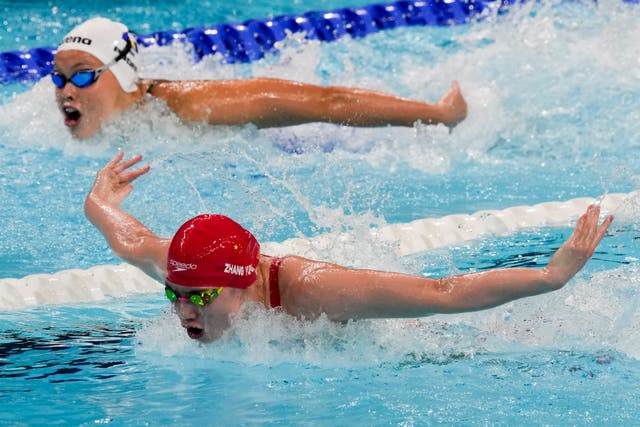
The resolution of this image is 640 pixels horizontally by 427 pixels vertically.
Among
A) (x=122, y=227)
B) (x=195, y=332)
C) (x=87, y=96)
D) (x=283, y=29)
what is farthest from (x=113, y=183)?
(x=283, y=29)

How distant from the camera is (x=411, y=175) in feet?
15.5

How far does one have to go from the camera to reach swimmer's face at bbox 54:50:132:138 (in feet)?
14.5

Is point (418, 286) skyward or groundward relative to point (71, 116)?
groundward

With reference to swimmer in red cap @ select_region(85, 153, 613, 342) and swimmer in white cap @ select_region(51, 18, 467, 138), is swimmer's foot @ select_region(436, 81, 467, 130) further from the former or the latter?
swimmer in red cap @ select_region(85, 153, 613, 342)

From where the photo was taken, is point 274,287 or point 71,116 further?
point 71,116

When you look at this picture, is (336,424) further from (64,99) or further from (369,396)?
(64,99)

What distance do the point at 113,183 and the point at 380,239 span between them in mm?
1083

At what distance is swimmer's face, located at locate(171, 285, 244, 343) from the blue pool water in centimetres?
5

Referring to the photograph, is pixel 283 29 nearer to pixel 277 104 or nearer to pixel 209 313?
pixel 277 104

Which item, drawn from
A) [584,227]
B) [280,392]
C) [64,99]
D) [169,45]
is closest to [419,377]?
[280,392]

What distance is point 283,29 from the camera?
21.2 ft

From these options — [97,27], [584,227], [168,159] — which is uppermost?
[97,27]

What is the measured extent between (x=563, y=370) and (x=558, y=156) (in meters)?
2.26

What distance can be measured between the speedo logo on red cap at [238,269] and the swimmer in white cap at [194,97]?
178 centimetres
